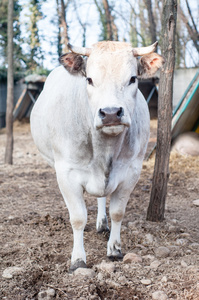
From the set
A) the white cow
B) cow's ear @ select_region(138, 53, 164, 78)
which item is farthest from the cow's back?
cow's ear @ select_region(138, 53, 164, 78)

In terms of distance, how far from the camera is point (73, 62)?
305 centimetres

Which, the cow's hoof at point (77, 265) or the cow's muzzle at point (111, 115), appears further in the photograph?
the cow's hoof at point (77, 265)

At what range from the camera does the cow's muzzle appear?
2.48 meters

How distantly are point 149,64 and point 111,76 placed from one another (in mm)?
568

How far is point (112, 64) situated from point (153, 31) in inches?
450

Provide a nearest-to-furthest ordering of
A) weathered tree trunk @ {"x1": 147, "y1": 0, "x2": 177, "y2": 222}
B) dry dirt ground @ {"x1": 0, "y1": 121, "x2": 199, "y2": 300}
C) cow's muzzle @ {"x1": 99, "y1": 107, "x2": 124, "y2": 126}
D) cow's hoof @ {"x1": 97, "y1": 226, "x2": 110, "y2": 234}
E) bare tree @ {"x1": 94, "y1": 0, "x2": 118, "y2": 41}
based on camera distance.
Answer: cow's muzzle @ {"x1": 99, "y1": 107, "x2": 124, "y2": 126}, dry dirt ground @ {"x1": 0, "y1": 121, "x2": 199, "y2": 300}, cow's hoof @ {"x1": 97, "y1": 226, "x2": 110, "y2": 234}, weathered tree trunk @ {"x1": 147, "y1": 0, "x2": 177, "y2": 222}, bare tree @ {"x1": 94, "y1": 0, "x2": 118, "y2": 41}

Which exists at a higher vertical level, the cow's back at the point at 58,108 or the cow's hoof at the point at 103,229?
the cow's back at the point at 58,108

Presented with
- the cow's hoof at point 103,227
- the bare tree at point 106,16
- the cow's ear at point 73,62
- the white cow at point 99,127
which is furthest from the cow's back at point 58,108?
the bare tree at point 106,16

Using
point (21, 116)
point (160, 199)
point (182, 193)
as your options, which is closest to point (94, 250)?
point (160, 199)

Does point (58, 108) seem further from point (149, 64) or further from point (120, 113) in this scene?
point (120, 113)

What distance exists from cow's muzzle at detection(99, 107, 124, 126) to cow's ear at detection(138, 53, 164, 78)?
745 millimetres

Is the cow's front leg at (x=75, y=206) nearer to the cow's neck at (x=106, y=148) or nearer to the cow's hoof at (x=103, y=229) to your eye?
the cow's neck at (x=106, y=148)

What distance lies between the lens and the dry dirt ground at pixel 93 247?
8.86 ft

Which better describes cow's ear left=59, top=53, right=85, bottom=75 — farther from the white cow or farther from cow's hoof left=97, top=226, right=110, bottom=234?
cow's hoof left=97, top=226, right=110, bottom=234
